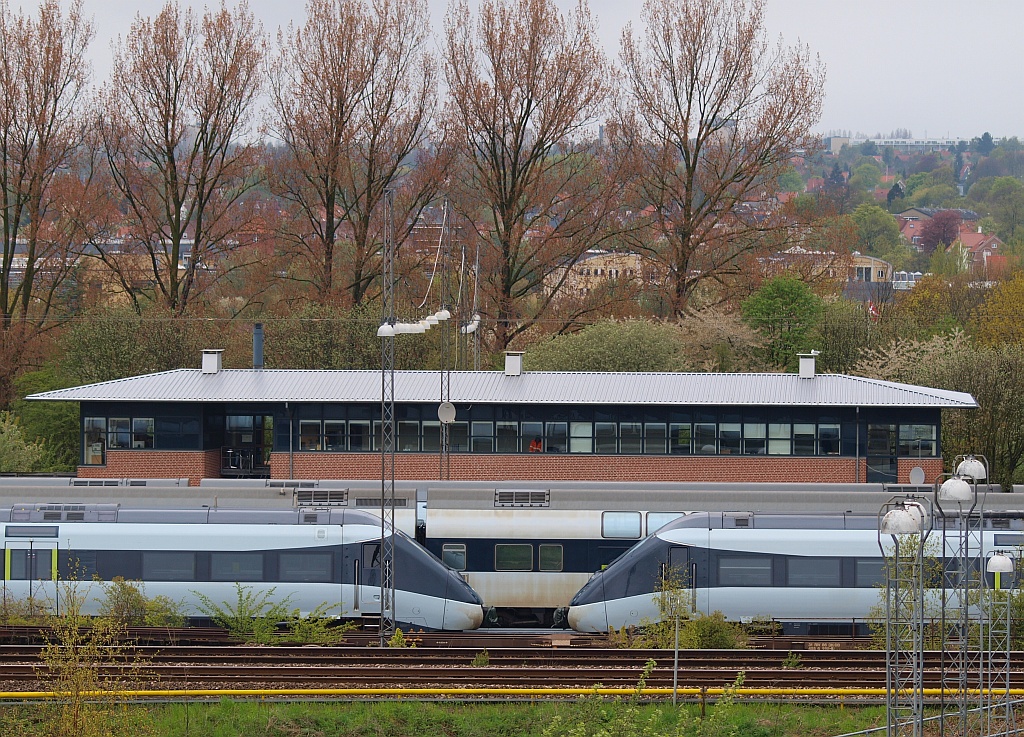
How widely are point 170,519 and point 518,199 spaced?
3282cm

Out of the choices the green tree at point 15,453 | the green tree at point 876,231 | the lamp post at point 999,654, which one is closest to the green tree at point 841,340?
the lamp post at point 999,654

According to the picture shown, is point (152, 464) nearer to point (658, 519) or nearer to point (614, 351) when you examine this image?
point (614, 351)

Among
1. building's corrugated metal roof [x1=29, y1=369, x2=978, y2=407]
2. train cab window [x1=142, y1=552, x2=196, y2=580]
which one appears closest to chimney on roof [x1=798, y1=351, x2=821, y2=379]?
building's corrugated metal roof [x1=29, y1=369, x2=978, y2=407]

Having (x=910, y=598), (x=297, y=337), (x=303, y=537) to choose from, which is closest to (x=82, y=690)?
(x=303, y=537)

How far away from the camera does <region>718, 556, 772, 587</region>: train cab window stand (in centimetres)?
2603

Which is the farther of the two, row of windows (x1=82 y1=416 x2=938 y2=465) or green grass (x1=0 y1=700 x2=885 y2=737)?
row of windows (x1=82 y1=416 x2=938 y2=465)

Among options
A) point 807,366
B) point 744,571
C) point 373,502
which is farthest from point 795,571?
point 807,366

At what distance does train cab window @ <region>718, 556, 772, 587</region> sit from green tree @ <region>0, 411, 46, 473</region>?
948 inches

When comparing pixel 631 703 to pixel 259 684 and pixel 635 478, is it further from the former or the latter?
pixel 635 478

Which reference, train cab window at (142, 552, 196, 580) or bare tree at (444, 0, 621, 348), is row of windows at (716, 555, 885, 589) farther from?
bare tree at (444, 0, 621, 348)

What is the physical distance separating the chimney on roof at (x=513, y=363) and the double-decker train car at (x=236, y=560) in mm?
12737

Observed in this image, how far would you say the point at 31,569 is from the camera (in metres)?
26.8

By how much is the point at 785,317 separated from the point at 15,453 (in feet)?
90.1

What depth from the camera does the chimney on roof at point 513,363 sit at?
38.9 m
